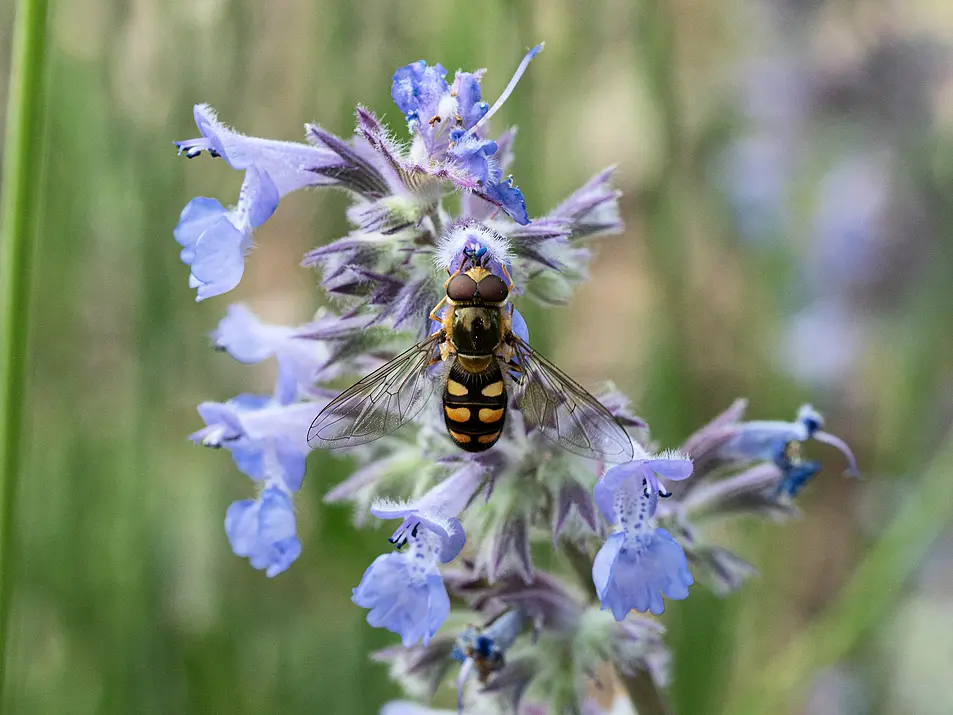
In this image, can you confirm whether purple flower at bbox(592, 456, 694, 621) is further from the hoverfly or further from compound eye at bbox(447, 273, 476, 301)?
compound eye at bbox(447, 273, 476, 301)

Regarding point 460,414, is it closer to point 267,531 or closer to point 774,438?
point 267,531

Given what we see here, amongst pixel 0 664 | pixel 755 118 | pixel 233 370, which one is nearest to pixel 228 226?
pixel 0 664

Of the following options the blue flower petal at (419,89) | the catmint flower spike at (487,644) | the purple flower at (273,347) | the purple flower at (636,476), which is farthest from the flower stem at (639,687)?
the blue flower petal at (419,89)

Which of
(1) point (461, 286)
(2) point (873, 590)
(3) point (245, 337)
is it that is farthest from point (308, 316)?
(2) point (873, 590)

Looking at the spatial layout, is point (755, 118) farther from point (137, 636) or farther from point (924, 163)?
point (137, 636)

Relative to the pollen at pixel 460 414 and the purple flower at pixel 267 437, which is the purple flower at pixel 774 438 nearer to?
the pollen at pixel 460 414
